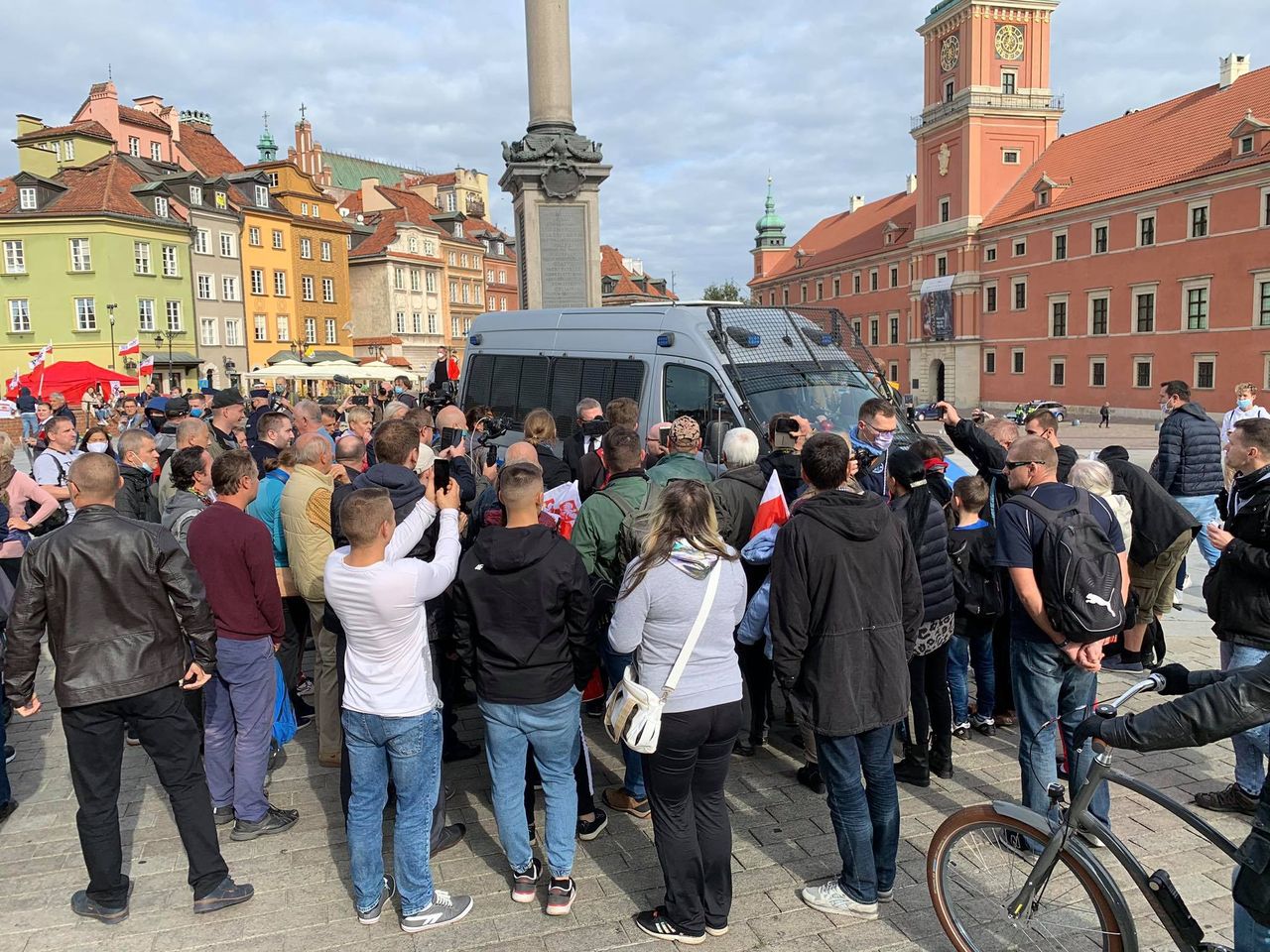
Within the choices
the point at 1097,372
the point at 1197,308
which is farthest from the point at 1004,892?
the point at 1097,372

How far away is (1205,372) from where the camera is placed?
4497cm

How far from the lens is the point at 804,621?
12.4ft

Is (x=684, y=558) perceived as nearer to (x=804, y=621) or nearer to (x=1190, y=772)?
(x=804, y=621)

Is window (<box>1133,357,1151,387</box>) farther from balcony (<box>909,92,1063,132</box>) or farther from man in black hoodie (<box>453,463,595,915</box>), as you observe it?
man in black hoodie (<box>453,463,595,915</box>)

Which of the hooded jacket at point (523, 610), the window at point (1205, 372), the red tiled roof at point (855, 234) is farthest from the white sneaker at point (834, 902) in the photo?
the red tiled roof at point (855, 234)

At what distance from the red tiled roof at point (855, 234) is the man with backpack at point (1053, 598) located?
2773 inches

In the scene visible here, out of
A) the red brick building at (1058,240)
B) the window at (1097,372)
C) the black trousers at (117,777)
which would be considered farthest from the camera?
the window at (1097,372)

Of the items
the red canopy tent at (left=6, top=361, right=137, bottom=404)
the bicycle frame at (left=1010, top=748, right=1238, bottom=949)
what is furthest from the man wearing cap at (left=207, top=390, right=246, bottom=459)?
the red canopy tent at (left=6, top=361, right=137, bottom=404)

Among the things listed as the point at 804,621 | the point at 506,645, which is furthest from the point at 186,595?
the point at 804,621

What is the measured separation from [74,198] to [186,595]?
55039 mm

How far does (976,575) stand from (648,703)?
9.35 ft

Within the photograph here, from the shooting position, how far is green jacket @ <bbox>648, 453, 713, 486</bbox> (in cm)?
536

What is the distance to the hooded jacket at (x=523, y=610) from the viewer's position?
3820mm

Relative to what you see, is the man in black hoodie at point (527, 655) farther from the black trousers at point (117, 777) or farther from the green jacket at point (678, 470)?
the green jacket at point (678, 470)
